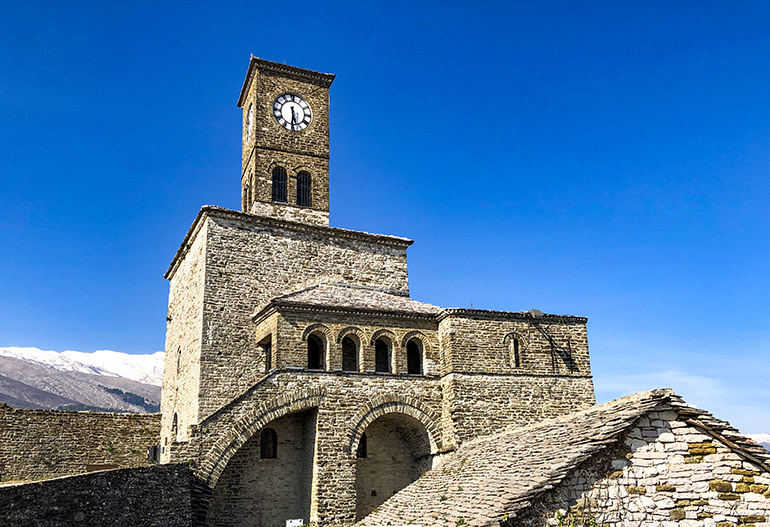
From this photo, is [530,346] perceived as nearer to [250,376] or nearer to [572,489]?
[250,376]

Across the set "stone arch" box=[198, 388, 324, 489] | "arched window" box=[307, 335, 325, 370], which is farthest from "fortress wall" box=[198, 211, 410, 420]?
"stone arch" box=[198, 388, 324, 489]

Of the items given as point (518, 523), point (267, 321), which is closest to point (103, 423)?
point (267, 321)

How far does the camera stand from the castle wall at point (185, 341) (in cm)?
2339

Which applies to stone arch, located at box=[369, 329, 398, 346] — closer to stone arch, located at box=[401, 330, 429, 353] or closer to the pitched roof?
stone arch, located at box=[401, 330, 429, 353]

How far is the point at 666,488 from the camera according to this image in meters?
12.4

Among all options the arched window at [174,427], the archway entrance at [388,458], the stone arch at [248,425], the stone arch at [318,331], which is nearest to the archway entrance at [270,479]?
the stone arch at [248,425]

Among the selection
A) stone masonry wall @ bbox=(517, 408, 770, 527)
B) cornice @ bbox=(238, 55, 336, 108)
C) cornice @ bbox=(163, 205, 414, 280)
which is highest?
cornice @ bbox=(238, 55, 336, 108)

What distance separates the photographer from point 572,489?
1225 cm

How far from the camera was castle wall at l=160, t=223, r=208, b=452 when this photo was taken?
23391 mm

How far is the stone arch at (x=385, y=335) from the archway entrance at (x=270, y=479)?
3.20 m

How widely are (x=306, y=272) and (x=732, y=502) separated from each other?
16858mm

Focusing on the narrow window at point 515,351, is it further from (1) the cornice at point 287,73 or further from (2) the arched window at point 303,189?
(1) the cornice at point 287,73

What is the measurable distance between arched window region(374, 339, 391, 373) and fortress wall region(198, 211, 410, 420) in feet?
10.9

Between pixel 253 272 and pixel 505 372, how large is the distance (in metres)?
9.89
